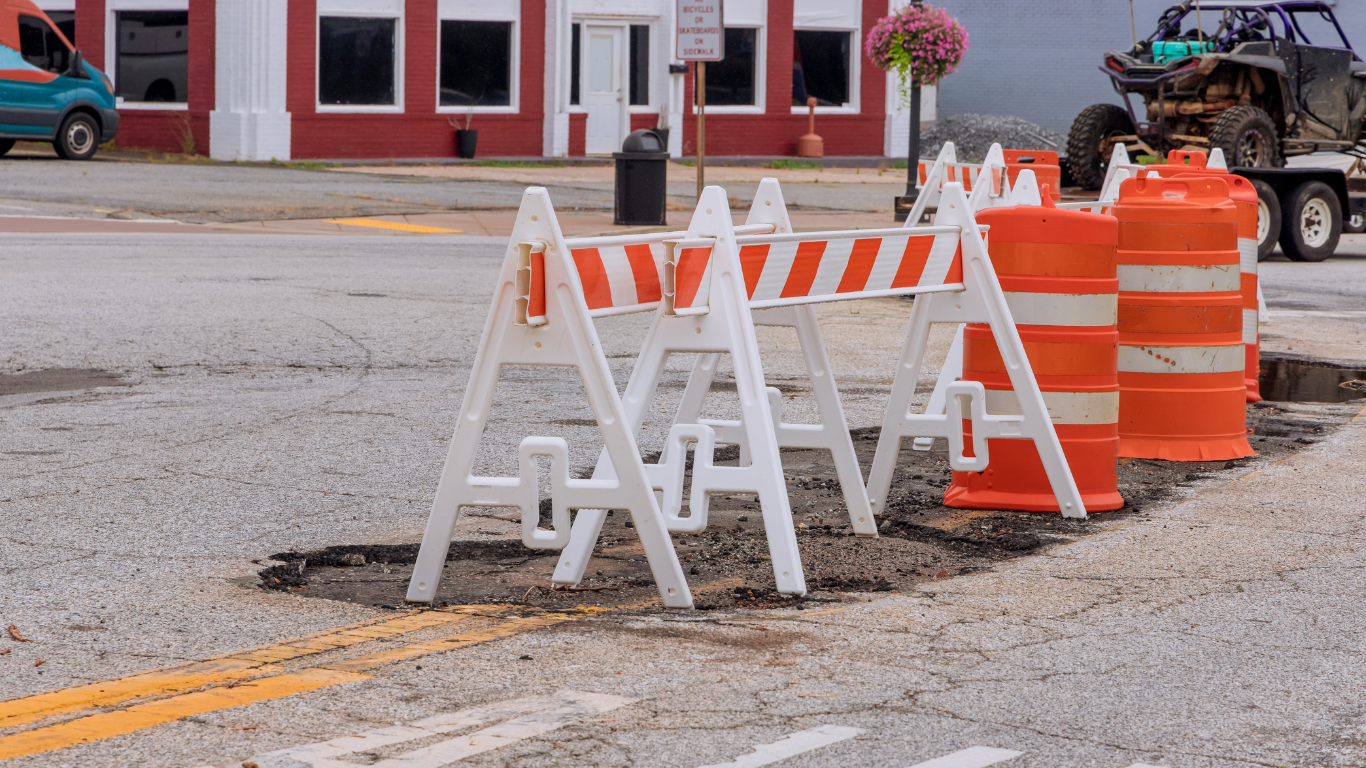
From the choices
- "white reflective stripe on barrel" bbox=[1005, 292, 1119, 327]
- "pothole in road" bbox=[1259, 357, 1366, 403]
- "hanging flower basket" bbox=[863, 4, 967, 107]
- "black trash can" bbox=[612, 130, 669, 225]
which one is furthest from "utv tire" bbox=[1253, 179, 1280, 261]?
"white reflective stripe on barrel" bbox=[1005, 292, 1119, 327]

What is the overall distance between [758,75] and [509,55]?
574 centimetres

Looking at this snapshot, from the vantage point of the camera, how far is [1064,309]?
258 inches

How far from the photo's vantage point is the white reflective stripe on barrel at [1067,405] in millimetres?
6547

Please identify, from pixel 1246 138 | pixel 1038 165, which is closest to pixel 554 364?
pixel 1038 165

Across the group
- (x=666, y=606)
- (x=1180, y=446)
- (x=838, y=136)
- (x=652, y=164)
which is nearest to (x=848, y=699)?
(x=666, y=606)

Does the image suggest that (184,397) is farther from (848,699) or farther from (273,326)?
(848,699)

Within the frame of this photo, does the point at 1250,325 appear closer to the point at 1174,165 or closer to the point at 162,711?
the point at 1174,165

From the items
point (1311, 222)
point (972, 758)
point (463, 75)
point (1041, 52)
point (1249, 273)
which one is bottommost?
point (972, 758)

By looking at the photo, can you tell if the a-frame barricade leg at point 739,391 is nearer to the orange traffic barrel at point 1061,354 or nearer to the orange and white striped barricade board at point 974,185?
the orange traffic barrel at point 1061,354

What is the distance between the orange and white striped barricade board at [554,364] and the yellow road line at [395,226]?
1488 cm

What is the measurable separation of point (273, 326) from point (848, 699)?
7953 millimetres

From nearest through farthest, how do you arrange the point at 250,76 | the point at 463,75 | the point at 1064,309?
1. the point at 1064,309
2. the point at 250,76
3. the point at 463,75

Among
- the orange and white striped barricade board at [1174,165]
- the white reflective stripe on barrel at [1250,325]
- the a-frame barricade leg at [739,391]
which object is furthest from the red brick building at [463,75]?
the a-frame barricade leg at [739,391]

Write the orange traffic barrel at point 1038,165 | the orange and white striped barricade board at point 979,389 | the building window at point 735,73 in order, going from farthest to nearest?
the building window at point 735,73 < the orange traffic barrel at point 1038,165 < the orange and white striped barricade board at point 979,389
